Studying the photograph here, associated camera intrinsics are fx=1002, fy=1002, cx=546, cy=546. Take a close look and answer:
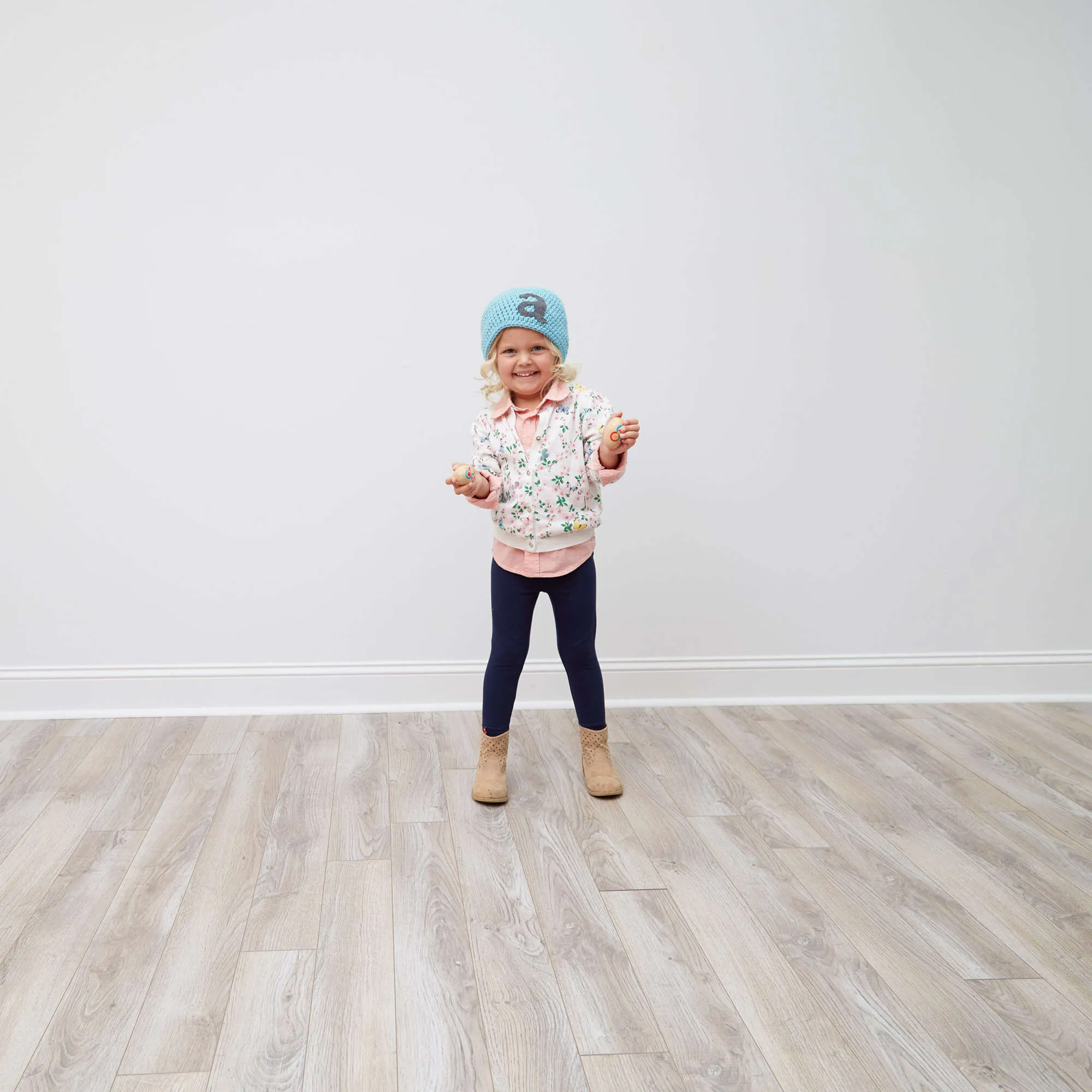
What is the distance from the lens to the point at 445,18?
2.61m

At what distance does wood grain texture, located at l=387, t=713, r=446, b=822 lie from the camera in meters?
2.12

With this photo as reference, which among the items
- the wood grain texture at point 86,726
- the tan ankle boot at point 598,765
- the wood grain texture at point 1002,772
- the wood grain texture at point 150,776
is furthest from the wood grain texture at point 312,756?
the wood grain texture at point 1002,772

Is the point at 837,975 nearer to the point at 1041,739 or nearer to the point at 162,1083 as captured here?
the point at 162,1083

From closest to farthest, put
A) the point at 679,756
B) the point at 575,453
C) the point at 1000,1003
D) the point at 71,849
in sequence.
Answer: the point at 1000,1003 → the point at 71,849 → the point at 575,453 → the point at 679,756

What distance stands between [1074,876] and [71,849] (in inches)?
74.3

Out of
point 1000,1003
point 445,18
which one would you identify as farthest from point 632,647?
point 445,18

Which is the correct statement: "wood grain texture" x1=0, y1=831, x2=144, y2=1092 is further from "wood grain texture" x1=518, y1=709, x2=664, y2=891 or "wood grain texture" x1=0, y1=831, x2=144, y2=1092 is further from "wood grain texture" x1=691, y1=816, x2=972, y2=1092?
"wood grain texture" x1=691, y1=816, x2=972, y2=1092

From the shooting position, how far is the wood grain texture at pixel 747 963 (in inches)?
51.8

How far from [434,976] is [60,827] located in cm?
96

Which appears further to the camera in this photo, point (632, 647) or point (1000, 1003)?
point (632, 647)

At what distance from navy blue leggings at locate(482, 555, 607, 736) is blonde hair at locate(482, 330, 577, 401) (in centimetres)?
39

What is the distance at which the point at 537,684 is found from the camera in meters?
2.85

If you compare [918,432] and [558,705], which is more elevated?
[918,432]

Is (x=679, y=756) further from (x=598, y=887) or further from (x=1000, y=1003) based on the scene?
(x=1000, y=1003)
